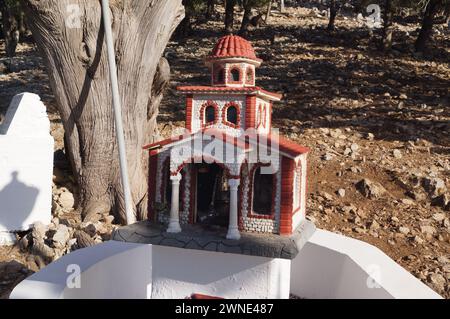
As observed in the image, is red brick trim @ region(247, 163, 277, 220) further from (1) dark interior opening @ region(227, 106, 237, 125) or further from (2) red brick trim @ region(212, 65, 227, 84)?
(2) red brick trim @ region(212, 65, 227, 84)

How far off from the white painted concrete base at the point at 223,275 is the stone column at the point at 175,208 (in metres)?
0.35

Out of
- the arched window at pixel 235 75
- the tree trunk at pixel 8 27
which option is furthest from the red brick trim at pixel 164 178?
the tree trunk at pixel 8 27

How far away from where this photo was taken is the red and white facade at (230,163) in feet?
16.1

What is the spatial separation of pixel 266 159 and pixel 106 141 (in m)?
5.01

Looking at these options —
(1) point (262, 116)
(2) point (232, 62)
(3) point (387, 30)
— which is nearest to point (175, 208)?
(1) point (262, 116)

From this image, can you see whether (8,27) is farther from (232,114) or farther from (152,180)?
(232,114)

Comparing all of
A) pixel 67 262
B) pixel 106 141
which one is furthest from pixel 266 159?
pixel 106 141

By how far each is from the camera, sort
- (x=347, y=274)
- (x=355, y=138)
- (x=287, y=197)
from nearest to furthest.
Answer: (x=287, y=197) < (x=347, y=274) < (x=355, y=138)

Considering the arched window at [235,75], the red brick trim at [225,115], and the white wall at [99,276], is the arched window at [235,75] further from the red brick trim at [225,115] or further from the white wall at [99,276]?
the white wall at [99,276]

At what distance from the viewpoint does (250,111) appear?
5.37 meters

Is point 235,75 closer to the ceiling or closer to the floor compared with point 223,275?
closer to the ceiling

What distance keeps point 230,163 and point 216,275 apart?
135cm

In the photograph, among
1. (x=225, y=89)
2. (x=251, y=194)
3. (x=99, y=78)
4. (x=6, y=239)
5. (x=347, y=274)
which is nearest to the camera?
(x=251, y=194)

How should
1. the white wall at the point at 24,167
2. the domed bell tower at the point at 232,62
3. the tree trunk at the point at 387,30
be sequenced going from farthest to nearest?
the tree trunk at the point at 387,30
the white wall at the point at 24,167
the domed bell tower at the point at 232,62
